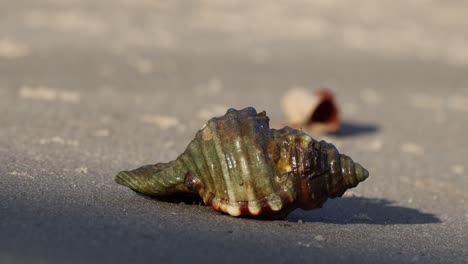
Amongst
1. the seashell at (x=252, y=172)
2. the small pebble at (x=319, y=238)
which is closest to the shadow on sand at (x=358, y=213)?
the seashell at (x=252, y=172)

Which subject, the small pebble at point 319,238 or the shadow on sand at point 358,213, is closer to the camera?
the small pebble at point 319,238

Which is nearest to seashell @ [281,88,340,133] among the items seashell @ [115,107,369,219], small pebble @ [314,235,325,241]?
seashell @ [115,107,369,219]

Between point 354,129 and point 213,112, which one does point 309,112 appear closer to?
point 354,129

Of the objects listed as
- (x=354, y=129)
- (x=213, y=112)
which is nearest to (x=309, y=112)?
(x=354, y=129)

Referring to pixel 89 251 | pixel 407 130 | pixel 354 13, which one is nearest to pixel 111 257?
pixel 89 251

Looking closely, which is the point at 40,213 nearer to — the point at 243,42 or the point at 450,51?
the point at 243,42

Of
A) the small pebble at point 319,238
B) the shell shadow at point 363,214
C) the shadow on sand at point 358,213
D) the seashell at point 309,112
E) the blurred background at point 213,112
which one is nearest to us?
the blurred background at point 213,112

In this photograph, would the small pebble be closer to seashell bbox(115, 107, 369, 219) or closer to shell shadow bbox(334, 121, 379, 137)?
seashell bbox(115, 107, 369, 219)

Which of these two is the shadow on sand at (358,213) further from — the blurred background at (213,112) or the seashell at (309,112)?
the seashell at (309,112)
